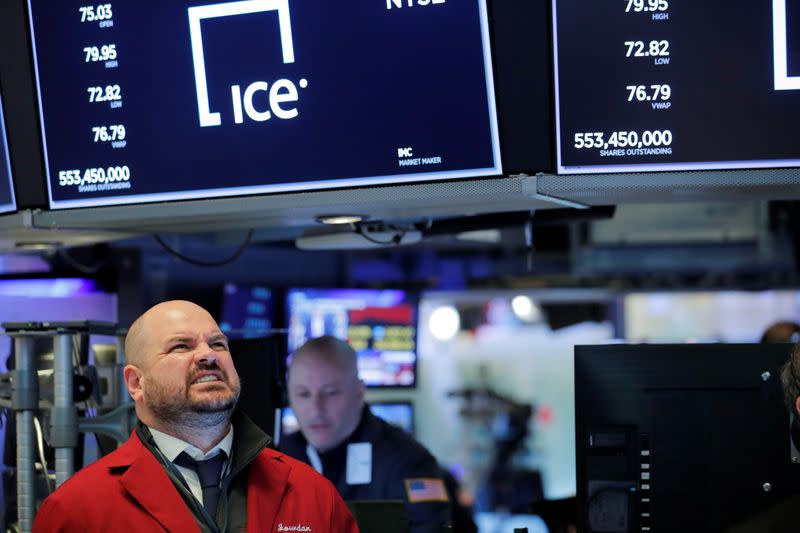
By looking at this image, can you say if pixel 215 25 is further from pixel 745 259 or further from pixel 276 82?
pixel 745 259

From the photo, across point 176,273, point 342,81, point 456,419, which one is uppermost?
point 342,81

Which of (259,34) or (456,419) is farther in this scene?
(456,419)

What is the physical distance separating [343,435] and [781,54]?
235 centimetres

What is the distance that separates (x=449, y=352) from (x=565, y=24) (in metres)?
6.33

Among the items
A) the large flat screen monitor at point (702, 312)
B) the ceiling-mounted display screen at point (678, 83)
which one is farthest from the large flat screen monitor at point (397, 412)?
the ceiling-mounted display screen at point (678, 83)

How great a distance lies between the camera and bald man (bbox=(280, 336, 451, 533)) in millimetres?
4539

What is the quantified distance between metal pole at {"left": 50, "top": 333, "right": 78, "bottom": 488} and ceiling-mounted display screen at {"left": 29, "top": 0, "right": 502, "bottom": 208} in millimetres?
464

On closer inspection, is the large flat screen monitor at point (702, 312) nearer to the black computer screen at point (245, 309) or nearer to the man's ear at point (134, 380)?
the black computer screen at point (245, 309)

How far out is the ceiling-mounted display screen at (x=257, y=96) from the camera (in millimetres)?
3129

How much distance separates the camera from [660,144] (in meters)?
3.02

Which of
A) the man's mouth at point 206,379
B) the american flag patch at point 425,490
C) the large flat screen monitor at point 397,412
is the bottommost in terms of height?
the large flat screen monitor at point 397,412

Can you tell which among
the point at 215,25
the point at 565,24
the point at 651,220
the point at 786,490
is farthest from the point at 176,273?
the point at 651,220

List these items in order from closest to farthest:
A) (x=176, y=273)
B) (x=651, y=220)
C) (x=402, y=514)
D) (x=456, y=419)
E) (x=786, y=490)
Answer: (x=786, y=490) → (x=402, y=514) → (x=176, y=273) → (x=456, y=419) → (x=651, y=220)

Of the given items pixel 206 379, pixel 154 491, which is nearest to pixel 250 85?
pixel 206 379
